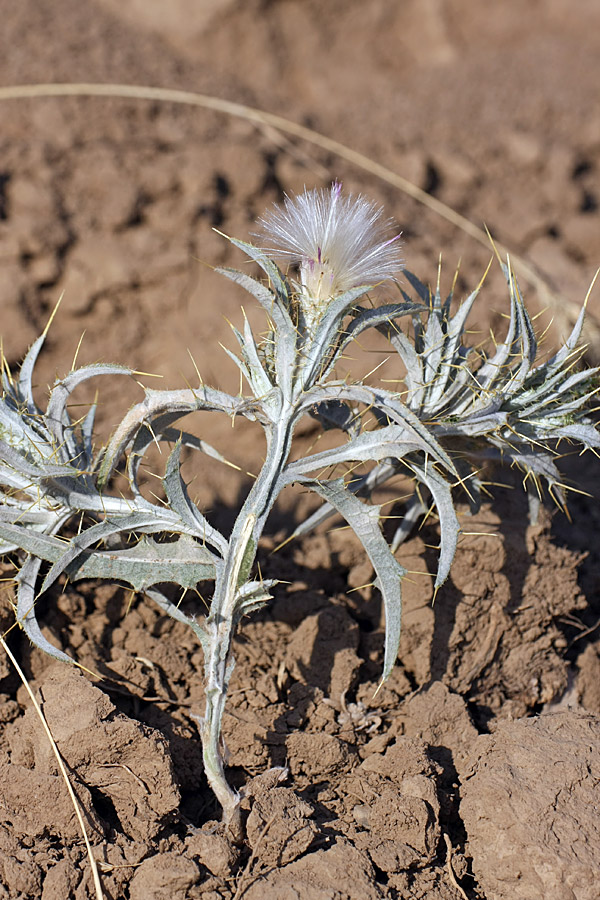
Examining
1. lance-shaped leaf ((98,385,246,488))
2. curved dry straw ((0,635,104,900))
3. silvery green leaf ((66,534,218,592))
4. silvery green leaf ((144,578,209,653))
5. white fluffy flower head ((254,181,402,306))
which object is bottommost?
curved dry straw ((0,635,104,900))

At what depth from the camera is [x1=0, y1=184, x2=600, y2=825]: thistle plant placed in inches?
69.7

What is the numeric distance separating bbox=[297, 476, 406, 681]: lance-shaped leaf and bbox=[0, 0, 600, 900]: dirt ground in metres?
0.42

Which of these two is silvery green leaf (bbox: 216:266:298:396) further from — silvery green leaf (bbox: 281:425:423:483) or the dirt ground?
the dirt ground

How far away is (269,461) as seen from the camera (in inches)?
71.9

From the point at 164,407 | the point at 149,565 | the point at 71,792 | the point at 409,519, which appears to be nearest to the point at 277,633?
the point at 409,519

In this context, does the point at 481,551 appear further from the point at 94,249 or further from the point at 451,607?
the point at 94,249

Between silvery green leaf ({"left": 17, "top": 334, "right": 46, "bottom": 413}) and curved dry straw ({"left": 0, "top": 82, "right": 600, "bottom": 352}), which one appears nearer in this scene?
silvery green leaf ({"left": 17, "top": 334, "right": 46, "bottom": 413})

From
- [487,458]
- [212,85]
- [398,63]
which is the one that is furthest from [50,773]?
[398,63]

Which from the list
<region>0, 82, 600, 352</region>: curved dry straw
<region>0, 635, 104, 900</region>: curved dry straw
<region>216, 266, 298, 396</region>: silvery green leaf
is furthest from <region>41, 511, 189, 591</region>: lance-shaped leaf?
<region>0, 82, 600, 352</region>: curved dry straw

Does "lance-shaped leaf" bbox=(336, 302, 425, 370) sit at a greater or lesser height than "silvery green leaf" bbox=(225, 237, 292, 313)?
lesser

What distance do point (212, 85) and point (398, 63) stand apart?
7.46ft

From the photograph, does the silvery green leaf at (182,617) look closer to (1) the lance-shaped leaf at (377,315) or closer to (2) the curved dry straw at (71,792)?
(2) the curved dry straw at (71,792)

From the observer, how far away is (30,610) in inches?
74.0

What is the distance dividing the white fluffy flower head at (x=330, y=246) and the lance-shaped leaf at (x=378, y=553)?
430 mm
